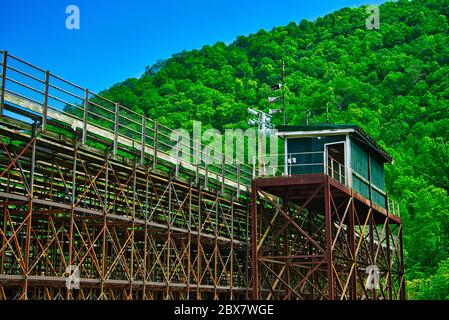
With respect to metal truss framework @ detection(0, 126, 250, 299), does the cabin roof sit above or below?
above

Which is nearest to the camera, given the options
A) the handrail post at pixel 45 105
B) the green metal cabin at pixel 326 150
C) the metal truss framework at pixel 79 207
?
the metal truss framework at pixel 79 207

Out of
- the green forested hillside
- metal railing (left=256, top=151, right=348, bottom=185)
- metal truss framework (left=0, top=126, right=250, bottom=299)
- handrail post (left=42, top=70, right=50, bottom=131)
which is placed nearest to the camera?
metal truss framework (left=0, top=126, right=250, bottom=299)

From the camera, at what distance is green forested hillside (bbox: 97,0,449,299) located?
72688 mm

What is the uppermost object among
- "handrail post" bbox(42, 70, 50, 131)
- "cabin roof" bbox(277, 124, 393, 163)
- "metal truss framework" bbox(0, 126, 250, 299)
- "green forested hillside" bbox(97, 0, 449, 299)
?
"green forested hillside" bbox(97, 0, 449, 299)

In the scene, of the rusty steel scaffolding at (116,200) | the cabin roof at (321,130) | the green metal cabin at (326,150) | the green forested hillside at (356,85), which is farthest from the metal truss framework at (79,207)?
the green forested hillside at (356,85)

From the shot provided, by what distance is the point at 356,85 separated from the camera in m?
86.3

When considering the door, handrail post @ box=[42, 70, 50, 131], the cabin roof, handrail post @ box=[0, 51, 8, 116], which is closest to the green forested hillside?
the door

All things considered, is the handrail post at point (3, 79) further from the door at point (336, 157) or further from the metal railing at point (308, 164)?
the door at point (336, 157)

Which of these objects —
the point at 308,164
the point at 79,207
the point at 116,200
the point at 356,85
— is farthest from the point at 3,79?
the point at 356,85

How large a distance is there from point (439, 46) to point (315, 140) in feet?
199

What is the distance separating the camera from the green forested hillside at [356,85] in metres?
72.7

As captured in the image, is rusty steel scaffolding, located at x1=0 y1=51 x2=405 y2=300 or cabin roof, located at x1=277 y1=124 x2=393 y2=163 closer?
rusty steel scaffolding, located at x1=0 y1=51 x2=405 y2=300

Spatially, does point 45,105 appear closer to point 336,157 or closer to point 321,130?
point 321,130

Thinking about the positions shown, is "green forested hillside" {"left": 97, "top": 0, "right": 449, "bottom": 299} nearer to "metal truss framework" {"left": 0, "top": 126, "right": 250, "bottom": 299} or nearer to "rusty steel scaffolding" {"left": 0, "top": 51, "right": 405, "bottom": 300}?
"rusty steel scaffolding" {"left": 0, "top": 51, "right": 405, "bottom": 300}
